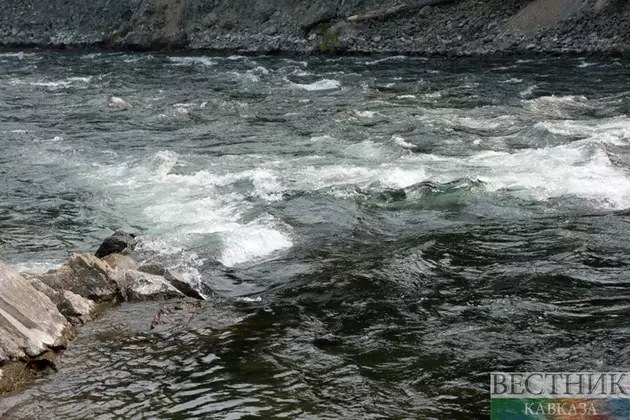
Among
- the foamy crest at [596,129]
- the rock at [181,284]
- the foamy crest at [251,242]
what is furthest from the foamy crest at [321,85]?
the rock at [181,284]

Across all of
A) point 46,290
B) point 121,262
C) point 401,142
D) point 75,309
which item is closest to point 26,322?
point 75,309

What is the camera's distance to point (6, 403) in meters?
7.53

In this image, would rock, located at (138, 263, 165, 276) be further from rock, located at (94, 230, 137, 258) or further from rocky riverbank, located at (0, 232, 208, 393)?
rock, located at (94, 230, 137, 258)

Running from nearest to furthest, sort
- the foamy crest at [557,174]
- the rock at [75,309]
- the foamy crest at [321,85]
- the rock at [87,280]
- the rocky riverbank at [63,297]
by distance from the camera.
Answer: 1. the rocky riverbank at [63,297]
2. the rock at [75,309]
3. the rock at [87,280]
4. the foamy crest at [557,174]
5. the foamy crest at [321,85]

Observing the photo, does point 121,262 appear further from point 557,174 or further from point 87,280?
point 557,174

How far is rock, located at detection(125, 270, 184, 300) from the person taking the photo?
1026 centimetres

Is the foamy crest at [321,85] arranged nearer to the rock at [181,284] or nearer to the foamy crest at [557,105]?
the foamy crest at [557,105]

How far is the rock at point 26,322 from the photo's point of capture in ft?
27.1

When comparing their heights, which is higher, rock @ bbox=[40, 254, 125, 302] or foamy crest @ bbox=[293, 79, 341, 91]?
rock @ bbox=[40, 254, 125, 302]

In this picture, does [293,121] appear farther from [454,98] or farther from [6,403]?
[6,403]

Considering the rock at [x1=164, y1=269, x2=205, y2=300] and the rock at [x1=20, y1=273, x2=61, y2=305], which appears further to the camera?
the rock at [x1=164, y1=269, x2=205, y2=300]

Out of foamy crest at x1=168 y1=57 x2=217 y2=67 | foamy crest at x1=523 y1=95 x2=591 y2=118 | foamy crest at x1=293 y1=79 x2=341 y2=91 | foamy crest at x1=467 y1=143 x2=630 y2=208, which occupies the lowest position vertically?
foamy crest at x1=168 y1=57 x2=217 y2=67

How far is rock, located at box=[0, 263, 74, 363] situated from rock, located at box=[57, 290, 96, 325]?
0.87 feet

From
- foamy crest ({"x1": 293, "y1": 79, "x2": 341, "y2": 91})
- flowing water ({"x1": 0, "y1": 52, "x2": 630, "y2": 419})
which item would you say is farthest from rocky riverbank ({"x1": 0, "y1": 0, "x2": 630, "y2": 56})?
foamy crest ({"x1": 293, "y1": 79, "x2": 341, "y2": 91})
